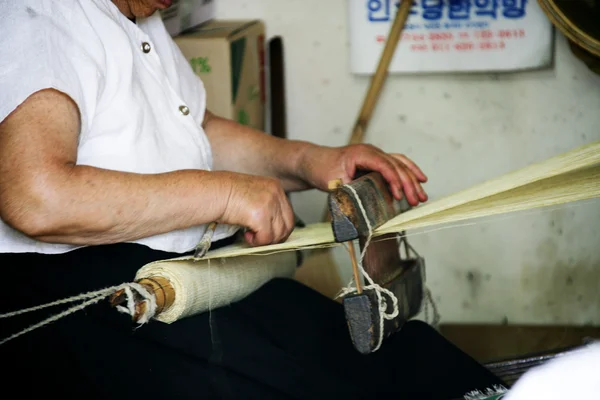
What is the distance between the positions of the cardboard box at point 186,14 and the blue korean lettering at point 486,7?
93 centimetres

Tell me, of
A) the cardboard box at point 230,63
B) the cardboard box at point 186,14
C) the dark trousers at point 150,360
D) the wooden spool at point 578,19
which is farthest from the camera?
the cardboard box at point 186,14

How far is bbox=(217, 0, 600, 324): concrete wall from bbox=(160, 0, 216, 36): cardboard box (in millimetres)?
92

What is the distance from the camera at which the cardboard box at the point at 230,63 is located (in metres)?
2.15

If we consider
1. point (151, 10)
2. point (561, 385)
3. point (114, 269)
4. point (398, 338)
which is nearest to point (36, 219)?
point (114, 269)

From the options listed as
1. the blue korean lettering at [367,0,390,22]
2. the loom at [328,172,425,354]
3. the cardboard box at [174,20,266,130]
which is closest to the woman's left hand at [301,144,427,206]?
the loom at [328,172,425,354]

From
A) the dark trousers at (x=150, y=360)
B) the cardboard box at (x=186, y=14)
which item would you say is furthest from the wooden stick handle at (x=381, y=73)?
the dark trousers at (x=150, y=360)

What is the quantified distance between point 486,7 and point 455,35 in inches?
5.3

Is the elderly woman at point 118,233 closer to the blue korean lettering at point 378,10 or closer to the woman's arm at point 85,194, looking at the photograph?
the woman's arm at point 85,194

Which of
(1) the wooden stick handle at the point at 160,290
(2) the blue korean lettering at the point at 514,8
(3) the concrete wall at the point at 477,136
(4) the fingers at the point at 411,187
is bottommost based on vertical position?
(3) the concrete wall at the point at 477,136

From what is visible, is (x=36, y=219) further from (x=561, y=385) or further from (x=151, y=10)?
(x=561, y=385)

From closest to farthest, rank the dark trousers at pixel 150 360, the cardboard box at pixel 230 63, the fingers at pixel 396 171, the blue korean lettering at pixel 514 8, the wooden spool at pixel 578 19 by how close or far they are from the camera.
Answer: the dark trousers at pixel 150 360, the fingers at pixel 396 171, the wooden spool at pixel 578 19, the cardboard box at pixel 230 63, the blue korean lettering at pixel 514 8

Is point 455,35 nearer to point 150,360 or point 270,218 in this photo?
point 270,218

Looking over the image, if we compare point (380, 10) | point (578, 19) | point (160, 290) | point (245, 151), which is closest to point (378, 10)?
point (380, 10)

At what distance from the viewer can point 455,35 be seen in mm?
2451
